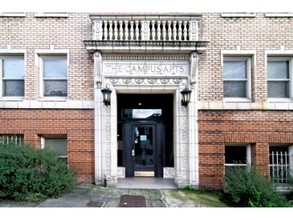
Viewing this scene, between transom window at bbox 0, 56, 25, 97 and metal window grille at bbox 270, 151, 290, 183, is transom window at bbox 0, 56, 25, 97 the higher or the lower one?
the higher one

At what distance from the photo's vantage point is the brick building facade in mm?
8578

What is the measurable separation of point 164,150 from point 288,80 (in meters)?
5.22

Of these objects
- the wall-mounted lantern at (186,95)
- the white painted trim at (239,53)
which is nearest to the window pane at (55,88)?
the wall-mounted lantern at (186,95)

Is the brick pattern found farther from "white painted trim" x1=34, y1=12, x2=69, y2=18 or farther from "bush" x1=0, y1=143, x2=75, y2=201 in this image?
"bush" x1=0, y1=143, x2=75, y2=201

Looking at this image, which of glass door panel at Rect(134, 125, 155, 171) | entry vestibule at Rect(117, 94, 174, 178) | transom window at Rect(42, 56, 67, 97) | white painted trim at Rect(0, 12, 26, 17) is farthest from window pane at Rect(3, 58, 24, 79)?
glass door panel at Rect(134, 125, 155, 171)

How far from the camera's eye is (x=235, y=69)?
9.17m

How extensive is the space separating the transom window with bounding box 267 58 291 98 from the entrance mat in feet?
18.9

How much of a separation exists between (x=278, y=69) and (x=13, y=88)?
9425mm

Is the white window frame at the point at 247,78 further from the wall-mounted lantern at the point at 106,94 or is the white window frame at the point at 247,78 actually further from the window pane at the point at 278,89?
the wall-mounted lantern at the point at 106,94

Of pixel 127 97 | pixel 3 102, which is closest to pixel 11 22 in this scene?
pixel 3 102

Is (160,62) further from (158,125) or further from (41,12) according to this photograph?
(41,12)

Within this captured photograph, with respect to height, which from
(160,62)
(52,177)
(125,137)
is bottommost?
(52,177)

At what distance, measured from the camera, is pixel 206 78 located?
8.83 meters

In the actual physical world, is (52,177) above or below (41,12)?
below
